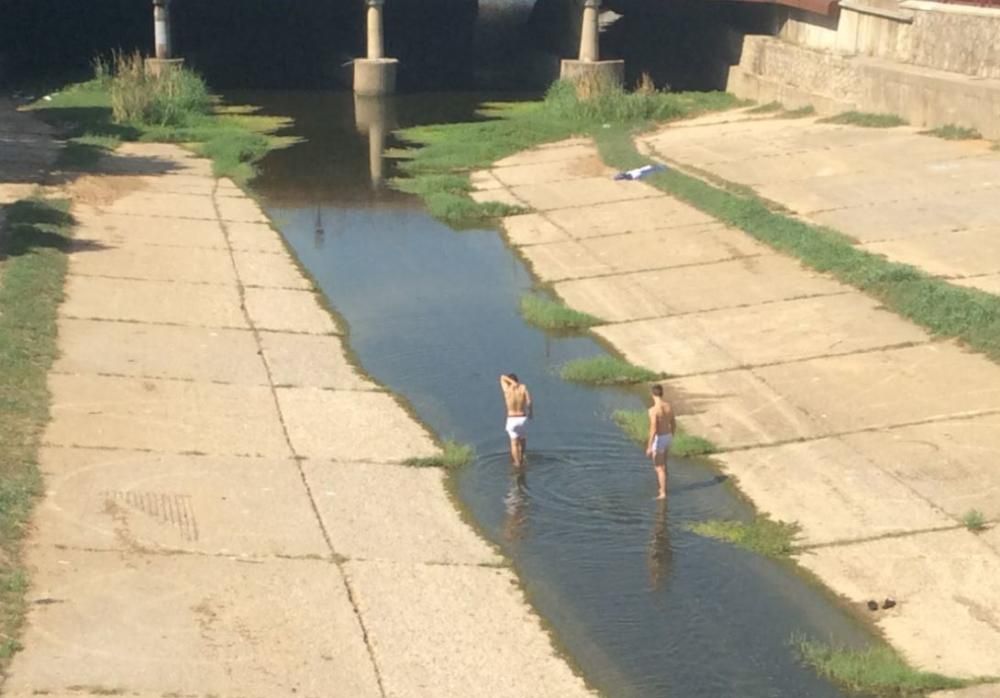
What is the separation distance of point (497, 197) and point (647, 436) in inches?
514

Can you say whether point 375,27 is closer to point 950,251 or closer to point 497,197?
point 497,197

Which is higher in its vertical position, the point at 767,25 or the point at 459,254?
the point at 767,25

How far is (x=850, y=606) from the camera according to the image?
42.1ft

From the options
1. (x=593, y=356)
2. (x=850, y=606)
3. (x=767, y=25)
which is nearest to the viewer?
(x=850, y=606)

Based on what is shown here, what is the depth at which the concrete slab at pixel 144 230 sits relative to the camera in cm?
2455

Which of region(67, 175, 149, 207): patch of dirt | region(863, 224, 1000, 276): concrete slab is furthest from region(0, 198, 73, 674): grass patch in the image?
region(863, 224, 1000, 276): concrete slab

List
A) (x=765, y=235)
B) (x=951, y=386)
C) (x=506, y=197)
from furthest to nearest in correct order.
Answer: (x=506, y=197)
(x=765, y=235)
(x=951, y=386)

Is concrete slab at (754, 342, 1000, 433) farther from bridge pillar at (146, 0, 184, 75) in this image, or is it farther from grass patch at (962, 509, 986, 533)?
bridge pillar at (146, 0, 184, 75)

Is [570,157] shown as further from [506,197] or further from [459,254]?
[459,254]

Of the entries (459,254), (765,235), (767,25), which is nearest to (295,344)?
(459,254)

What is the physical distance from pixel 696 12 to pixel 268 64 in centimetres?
1240

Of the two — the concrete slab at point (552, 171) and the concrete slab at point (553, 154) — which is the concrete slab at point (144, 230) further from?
the concrete slab at point (553, 154)

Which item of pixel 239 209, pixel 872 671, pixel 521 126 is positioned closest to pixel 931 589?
pixel 872 671

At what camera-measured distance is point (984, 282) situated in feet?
68.7
